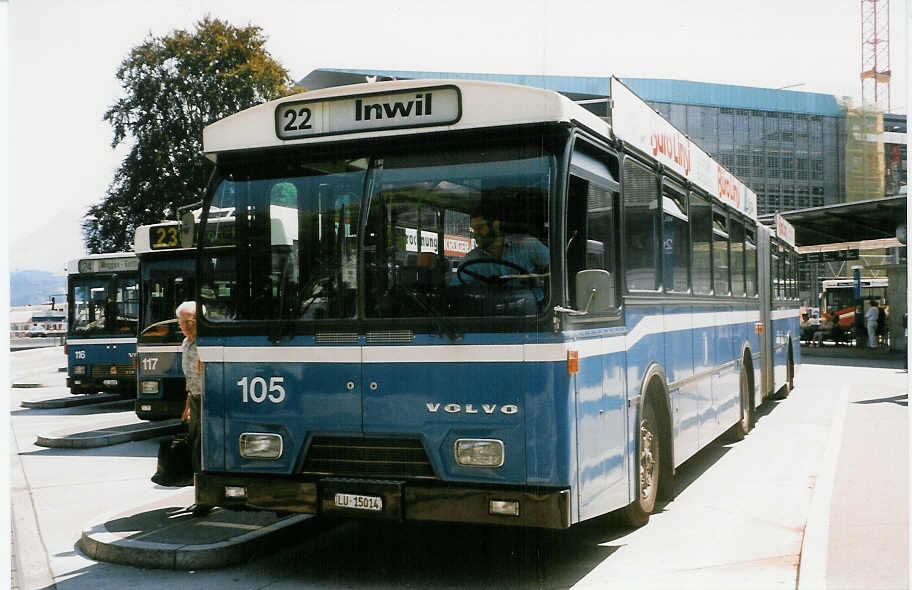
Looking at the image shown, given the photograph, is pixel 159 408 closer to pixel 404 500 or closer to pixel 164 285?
pixel 164 285

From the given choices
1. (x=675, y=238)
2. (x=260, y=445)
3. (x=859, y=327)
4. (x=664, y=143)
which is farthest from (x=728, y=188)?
(x=859, y=327)

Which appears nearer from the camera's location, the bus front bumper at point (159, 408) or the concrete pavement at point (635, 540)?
the concrete pavement at point (635, 540)

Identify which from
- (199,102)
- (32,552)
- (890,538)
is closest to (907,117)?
(890,538)

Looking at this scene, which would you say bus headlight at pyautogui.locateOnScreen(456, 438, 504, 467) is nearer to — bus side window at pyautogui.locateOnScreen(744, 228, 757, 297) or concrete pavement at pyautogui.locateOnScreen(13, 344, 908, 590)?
concrete pavement at pyautogui.locateOnScreen(13, 344, 908, 590)

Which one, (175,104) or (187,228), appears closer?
(187,228)

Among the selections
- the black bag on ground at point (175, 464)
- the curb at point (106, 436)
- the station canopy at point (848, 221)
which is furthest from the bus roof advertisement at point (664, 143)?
the curb at point (106, 436)

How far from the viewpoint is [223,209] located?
6461 millimetres

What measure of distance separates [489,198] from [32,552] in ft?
15.2

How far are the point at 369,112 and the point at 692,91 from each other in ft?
13.7

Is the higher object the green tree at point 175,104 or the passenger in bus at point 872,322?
the green tree at point 175,104

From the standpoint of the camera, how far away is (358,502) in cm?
580

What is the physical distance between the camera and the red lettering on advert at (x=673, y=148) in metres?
7.83

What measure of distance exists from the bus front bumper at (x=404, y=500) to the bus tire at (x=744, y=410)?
705 centimetres

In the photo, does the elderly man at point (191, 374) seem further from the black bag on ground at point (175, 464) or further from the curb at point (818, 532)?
the curb at point (818, 532)
